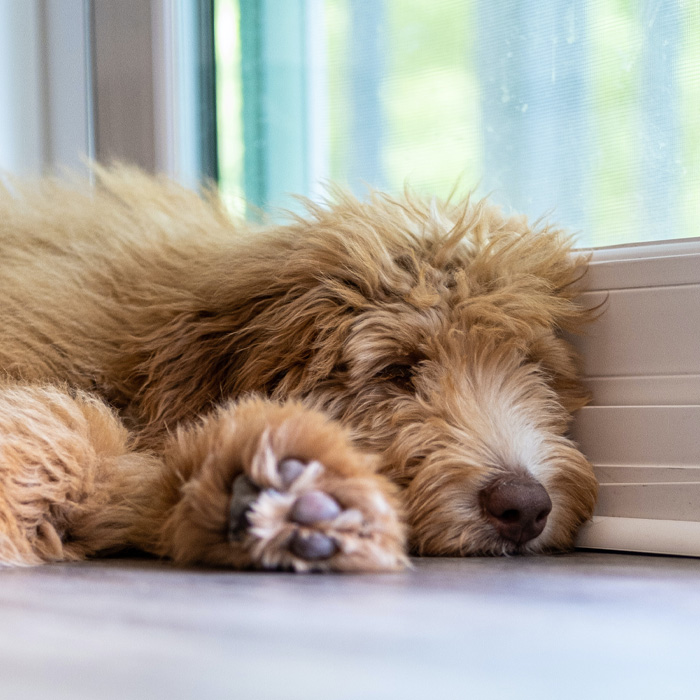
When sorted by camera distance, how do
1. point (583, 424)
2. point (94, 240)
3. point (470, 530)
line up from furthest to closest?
point (94, 240), point (583, 424), point (470, 530)

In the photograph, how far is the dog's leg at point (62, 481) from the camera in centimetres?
129

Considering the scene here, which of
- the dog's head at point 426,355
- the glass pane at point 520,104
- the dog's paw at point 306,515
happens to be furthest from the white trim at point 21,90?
the dog's paw at point 306,515

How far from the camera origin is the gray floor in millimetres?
701

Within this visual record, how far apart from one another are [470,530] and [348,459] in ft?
1.34

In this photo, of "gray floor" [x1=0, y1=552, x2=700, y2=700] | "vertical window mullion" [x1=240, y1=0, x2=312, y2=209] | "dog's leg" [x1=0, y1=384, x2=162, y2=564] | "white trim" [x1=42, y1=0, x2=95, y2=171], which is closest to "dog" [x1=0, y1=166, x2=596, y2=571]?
"dog's leg" [x1=0, y1=384, x2=162, y2=564]

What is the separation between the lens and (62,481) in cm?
134

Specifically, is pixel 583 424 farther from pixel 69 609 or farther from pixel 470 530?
pixel 69 609

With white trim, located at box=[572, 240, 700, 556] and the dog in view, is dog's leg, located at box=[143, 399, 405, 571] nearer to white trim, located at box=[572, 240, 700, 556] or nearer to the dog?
the dog

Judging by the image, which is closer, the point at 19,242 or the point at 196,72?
the point at 19,242

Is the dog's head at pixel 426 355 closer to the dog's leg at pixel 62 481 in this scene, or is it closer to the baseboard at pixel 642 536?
the baseboard at pixel 642 536

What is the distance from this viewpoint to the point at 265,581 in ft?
3.51

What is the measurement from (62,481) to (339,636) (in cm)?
67

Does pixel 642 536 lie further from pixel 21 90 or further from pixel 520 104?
pixel 21 90

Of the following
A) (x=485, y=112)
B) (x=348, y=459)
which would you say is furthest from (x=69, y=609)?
(x=485, y=112)
